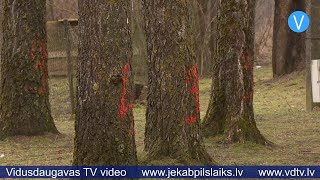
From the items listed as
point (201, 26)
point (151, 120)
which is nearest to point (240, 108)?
point (151, 120)

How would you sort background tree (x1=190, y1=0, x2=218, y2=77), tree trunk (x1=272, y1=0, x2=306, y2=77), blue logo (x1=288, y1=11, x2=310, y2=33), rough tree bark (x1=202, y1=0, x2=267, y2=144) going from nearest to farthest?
rough tree bark (x1=202, y1=0, x2=267, y2=144)
blue logo (x1=288, y1=11, x2=310, y2=33)
tree trunk (x1=272, y1=0, x2=306, y2=77)
background tree (x1=190, y1=0, x2=218, y2=77)

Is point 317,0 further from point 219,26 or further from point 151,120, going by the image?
point 151,120

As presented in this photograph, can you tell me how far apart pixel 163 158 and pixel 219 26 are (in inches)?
115

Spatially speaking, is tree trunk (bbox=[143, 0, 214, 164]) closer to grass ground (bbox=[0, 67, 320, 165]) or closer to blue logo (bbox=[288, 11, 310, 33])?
grass ground (bbox=[0, 67, 320, 165])

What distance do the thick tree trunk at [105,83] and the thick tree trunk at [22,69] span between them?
424cm

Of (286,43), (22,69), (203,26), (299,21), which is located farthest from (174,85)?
(203,26)

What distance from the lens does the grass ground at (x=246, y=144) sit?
988 cm

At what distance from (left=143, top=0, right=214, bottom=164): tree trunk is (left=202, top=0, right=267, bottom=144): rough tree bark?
2095 millimetres

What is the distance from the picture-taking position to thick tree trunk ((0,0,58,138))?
1175 cm

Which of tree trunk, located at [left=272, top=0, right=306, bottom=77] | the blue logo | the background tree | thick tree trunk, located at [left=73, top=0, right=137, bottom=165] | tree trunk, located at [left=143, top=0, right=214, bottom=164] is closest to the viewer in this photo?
thick tree trunk, located at [left=73, top=0, right=137, bottom=165]

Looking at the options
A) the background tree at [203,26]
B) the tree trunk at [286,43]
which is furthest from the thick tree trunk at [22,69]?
the background tree at [203,26]

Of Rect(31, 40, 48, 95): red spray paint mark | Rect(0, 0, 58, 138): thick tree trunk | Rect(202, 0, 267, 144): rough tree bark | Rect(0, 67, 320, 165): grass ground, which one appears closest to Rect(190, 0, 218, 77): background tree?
Rect(0, 67, 320, 165): grass ground

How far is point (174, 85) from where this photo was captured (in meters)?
8.45

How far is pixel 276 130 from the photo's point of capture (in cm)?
1317
